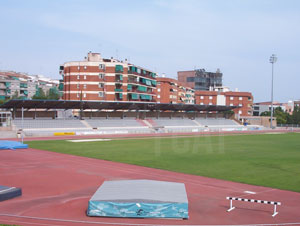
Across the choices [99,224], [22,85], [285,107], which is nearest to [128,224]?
[99,224]

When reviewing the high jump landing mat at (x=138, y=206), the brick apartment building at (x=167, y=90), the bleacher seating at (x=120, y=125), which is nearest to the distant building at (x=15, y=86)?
the brick apartment building at (x=167, y=90)

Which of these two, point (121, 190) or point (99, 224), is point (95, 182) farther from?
point (99, 224)

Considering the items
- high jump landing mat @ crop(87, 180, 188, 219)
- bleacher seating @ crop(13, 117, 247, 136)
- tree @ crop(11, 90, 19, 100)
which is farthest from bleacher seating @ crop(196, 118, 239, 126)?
high jump landing mat @ crop(87, 180, 188, 219)

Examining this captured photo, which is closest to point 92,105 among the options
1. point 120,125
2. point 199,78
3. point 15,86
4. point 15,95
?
point 120,125

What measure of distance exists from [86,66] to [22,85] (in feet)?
143

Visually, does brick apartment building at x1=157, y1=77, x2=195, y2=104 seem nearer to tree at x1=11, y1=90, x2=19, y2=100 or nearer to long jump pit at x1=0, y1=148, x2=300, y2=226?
tree at x1=11, y1=90, x2=19, y2=100

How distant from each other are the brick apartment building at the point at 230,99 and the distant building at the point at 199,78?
70.5ft

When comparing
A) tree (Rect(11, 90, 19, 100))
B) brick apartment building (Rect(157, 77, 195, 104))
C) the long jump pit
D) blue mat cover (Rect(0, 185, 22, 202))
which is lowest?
the long jump pit

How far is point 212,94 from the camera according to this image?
136 m

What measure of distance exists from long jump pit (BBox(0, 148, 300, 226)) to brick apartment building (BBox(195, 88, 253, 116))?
111m

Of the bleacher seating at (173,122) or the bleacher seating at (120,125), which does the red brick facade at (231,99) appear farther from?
the bleacher seating at (173,122)

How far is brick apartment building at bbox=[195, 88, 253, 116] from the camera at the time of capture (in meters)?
133

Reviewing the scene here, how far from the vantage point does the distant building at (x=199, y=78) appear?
521 feet

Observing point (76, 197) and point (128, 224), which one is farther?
point (76, 197)
